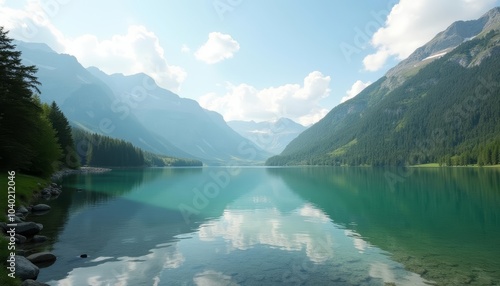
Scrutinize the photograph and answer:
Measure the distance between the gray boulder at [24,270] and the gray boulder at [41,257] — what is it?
9.37 ft

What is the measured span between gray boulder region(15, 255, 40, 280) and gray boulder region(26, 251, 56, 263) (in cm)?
285

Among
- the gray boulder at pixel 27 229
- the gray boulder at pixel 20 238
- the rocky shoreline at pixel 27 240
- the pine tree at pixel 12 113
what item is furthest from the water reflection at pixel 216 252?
the pine tree at pixel 12 113

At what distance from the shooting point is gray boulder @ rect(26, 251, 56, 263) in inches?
908

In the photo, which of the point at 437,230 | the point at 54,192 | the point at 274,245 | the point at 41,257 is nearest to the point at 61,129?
the point at 54,192

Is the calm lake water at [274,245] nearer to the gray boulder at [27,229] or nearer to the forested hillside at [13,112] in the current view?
the gray boulder at [27,229]

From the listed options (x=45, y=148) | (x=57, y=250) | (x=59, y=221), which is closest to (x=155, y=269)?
(x=57, y=250)

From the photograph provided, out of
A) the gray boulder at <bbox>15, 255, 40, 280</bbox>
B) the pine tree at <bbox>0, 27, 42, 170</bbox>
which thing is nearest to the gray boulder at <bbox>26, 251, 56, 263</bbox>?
the gray boulder at <bbox>15, 255, 40, 280</bbox>

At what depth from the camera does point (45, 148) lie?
71.0 metres

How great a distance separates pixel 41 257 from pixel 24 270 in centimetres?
447

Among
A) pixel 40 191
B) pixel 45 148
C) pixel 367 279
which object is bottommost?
pixel 367 279

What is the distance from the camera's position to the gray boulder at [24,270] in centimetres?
1898

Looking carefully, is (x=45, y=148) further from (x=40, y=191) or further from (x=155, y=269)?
(x=155, y=269)

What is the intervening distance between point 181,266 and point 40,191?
1918 inches

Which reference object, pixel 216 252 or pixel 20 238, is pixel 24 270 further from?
pixel 216 252
